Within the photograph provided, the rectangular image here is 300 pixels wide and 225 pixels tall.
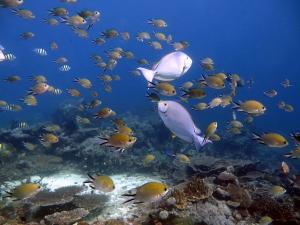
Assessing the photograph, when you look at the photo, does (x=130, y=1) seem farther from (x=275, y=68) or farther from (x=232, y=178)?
(x=232, y=178)

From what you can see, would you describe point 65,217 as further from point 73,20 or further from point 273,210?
point 73,20

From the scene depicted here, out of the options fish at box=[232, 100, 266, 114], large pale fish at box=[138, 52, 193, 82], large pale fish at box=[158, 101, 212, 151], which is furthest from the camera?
fish at box=[232, 100, 266, 114]

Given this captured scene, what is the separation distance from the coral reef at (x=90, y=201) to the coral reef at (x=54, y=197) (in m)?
0.23

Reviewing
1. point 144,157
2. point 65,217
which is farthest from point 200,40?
point 65,217

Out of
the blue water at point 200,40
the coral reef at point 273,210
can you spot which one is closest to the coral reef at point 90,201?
the coral reef at point 273,210

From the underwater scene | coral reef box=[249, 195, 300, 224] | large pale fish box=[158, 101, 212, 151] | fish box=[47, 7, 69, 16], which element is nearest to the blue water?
the underwater scene

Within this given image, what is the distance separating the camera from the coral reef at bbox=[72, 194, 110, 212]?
18.1ft

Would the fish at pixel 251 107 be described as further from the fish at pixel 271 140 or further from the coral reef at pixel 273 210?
the coral reef at pixel 273 210

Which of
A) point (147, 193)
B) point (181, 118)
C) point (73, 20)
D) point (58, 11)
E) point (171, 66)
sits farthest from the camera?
point (73, 20)

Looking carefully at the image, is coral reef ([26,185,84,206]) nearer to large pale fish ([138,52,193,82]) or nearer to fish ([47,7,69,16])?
large pale fish ([138,52,193,82])

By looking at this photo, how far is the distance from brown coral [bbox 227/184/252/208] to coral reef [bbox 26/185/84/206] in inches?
166

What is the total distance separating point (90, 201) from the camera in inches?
226

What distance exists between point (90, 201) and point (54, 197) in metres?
0.99

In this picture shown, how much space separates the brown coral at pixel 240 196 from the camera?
535 centimetres
